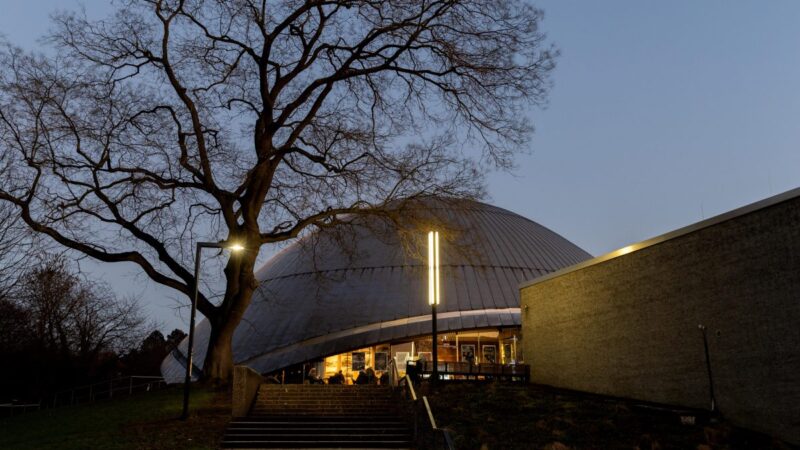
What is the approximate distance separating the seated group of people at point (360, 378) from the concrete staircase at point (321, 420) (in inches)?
239

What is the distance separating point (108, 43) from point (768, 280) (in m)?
21.1

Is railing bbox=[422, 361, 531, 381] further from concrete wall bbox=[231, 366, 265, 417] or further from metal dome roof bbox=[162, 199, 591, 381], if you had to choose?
concrete wall bbox=[231, 366, 265, 417]

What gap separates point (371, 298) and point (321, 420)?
57.0 ft

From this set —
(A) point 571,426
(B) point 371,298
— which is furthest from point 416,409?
(B) point 371,298

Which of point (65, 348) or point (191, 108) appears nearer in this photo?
point (191, 108)

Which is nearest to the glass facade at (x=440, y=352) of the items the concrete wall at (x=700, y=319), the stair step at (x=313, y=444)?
the concrete wall at (x=700, y=319)

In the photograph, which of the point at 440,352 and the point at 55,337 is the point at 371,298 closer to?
the point at 440,352

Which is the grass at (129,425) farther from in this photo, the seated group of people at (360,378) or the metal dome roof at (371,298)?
the metal dome roof at (371,298)

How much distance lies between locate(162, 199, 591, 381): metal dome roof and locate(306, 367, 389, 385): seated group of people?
111cm

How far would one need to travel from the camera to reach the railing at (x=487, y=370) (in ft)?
89.6

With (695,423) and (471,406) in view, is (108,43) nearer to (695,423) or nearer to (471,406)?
(471,406)

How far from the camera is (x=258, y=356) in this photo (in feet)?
106

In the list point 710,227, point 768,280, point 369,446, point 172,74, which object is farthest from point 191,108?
point 768,280

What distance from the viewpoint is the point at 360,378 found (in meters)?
26.5
